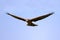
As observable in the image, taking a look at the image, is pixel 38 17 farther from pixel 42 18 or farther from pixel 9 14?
pixel 9 14

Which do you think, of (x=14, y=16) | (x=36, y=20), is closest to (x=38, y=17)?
(x=36, y=20)

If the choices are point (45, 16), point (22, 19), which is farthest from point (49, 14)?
point (22, 19)

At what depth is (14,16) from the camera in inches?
1374

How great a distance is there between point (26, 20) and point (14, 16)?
155cm

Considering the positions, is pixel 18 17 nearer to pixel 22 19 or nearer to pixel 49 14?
pixel 22 19

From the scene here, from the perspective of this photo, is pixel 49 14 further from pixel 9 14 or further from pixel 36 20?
pixel 9 14

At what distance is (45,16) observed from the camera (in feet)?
110

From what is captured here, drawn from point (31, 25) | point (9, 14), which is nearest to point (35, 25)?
point (31, 25)

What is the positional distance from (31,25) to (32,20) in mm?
484

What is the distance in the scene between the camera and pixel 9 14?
35.1 meters

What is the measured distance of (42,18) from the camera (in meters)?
33.7

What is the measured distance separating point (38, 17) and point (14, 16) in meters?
2.59

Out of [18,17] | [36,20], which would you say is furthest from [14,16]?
[36,20]

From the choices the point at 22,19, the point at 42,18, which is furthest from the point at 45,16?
the point at 22,19
